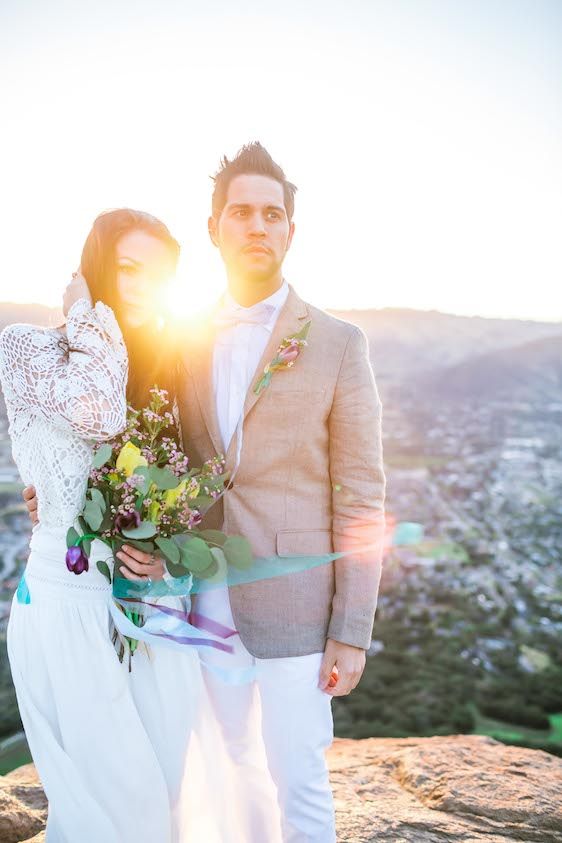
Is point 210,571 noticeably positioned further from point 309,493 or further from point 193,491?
point 309,493

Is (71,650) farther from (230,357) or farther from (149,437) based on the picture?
(230,357)

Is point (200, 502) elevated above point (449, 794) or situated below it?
above

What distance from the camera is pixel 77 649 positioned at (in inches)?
80.1

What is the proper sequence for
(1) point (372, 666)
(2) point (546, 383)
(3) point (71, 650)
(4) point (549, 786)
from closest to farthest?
(3) point (71, 650), (4) point (549, 786), (1) point (372, 666), (2) point (546, 383)

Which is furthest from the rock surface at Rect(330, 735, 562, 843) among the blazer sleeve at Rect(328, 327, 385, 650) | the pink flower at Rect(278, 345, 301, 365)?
the pink flower at Rect(278, 345, 301, 365)

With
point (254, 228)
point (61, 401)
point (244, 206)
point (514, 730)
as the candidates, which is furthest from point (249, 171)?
point (514, 730)

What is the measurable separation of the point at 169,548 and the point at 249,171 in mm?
1521

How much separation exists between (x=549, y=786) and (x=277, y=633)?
1784mm

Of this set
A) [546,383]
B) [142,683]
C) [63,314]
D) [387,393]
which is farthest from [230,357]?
[546,383]

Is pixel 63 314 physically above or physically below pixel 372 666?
above

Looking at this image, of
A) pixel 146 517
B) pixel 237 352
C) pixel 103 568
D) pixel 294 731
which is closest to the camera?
pixel 146 517

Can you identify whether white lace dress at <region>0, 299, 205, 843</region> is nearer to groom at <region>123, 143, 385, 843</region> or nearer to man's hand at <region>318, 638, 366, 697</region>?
groom at <region>123, 143, 385, 843</region>

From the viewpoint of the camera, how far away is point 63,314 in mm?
2377

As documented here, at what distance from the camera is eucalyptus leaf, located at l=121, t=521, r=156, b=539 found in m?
1.79
